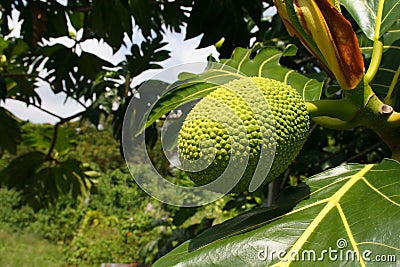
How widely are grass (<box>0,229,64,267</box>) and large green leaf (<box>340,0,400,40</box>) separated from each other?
6.31 meters

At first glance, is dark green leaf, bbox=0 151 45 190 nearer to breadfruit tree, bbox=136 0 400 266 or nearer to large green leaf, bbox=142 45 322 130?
large green leaf, bbox=142 45 322 130

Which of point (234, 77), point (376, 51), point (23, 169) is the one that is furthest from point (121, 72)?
point (376, 51)

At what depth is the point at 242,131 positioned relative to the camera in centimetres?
62

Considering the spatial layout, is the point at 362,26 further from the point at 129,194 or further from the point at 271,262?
the point at 129,194

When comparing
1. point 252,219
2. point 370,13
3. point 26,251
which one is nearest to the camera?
point 252,219

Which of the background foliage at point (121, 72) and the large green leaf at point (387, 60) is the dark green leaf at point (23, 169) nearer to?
the background foliage at point (121, 72)

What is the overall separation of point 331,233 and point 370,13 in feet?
1.30

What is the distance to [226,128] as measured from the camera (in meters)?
0.62

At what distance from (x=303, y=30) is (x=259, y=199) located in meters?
2.13

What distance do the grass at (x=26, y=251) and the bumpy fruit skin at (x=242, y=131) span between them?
631cm

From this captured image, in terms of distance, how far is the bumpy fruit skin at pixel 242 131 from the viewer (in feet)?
2.01

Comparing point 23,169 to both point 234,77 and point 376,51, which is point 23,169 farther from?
point 376,51

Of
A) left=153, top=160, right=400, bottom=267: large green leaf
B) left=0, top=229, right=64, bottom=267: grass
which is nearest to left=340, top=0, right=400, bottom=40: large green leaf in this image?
left=153, top=160, right=400, bottom=267: large green leaf

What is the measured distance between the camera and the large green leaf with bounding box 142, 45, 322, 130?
2.43 feet
